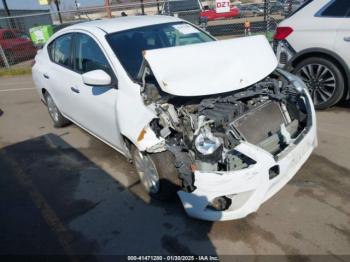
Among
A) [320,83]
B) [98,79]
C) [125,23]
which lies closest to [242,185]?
[98,79]

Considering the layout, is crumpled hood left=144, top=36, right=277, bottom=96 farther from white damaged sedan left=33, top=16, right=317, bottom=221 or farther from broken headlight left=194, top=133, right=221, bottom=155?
broken headlight left=194, top=133, right=221, bottom=155

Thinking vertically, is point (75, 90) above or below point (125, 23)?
below

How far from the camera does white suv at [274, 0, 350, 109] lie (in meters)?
4.73

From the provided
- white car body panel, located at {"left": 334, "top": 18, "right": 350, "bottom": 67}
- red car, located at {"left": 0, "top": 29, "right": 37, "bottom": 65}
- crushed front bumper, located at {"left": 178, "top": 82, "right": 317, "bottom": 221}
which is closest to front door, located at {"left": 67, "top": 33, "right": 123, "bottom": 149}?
crushed front bumper, located at {"left": 178, "top": 82, "right": 317, "bottom": 221}

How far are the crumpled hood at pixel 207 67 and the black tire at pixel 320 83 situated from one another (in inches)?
70.7

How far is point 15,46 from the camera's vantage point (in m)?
14.4

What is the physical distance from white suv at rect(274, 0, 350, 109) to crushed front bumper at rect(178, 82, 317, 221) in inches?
101

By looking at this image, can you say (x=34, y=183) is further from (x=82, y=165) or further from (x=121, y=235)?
(x=121, y=235)

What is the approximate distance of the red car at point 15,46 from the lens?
47.0 feet

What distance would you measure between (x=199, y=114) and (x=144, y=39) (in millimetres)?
1511

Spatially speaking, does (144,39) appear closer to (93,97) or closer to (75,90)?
(93,97)

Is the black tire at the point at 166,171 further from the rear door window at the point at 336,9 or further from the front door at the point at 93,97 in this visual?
the rear door window at the point at 336,9

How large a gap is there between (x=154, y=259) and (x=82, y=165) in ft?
7.02

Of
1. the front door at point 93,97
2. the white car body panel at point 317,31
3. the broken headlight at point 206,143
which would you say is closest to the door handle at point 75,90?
the front door at point 93,97
